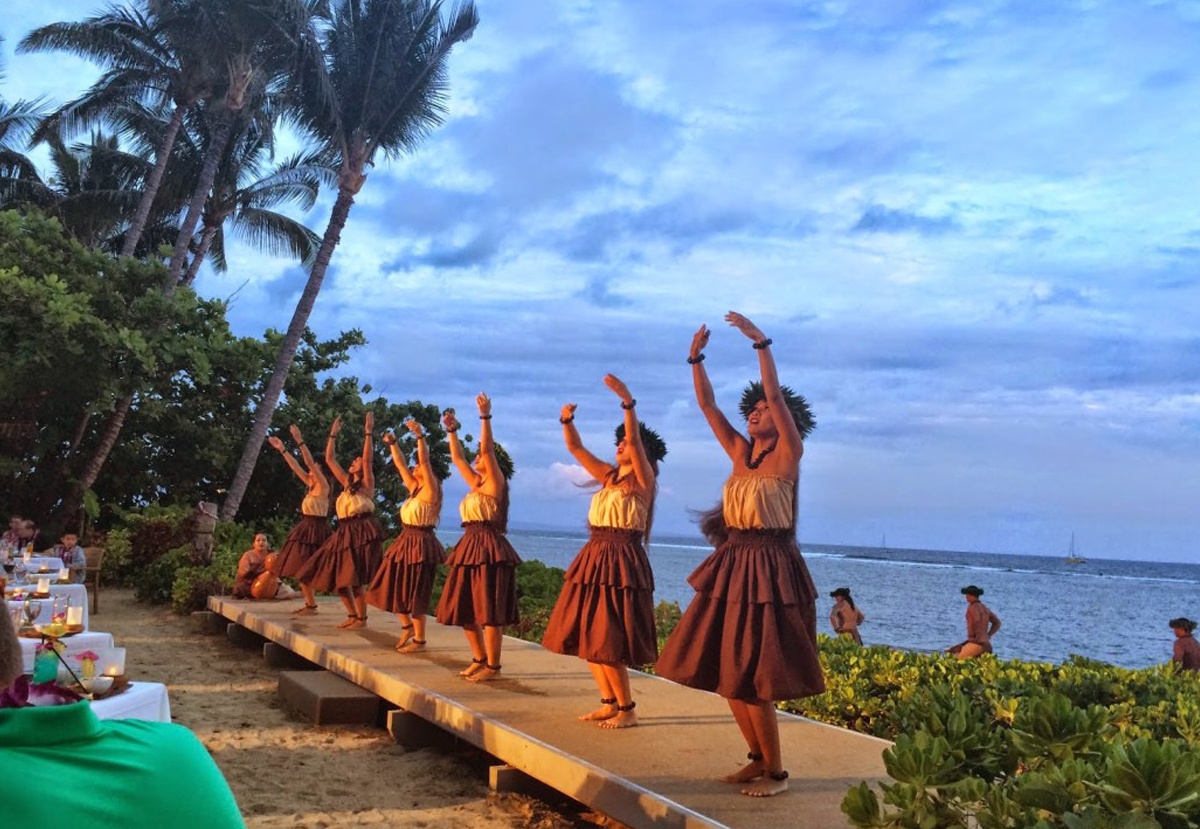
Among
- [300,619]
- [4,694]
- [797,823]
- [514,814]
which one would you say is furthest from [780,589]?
[300,619]

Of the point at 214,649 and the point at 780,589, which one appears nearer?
the point at 780,589

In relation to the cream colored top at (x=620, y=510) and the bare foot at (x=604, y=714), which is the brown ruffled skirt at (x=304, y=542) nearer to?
the cream colored top at (x=620, y=510)

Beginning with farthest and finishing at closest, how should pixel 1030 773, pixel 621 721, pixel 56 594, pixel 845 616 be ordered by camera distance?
pixel 845 616, pixel 56 594, pixel 621 721, pixel 1030 773

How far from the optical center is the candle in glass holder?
4203 mm

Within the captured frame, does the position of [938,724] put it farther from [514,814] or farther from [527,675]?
[527,675]

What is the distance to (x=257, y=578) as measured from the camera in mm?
11531

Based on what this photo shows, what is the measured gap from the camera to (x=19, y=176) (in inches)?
884

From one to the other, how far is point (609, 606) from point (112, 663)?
2.32 m

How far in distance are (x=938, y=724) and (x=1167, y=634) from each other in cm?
4049

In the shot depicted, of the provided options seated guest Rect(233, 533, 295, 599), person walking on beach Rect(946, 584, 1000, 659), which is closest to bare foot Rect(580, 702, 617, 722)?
person walking on beach Rect(946, 584, 1000, 659)

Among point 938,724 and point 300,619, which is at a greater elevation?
point 938,724

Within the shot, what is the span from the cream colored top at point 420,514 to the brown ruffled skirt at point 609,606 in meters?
2.69

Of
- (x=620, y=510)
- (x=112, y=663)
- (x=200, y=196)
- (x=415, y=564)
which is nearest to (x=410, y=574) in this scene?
(x=415, y=564)

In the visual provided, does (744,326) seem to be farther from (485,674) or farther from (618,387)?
(485,674)
